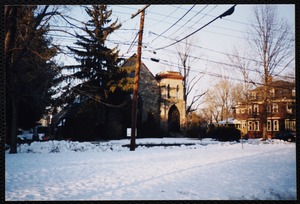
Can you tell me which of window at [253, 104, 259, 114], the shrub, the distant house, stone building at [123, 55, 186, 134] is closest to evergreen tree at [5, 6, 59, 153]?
the distant house

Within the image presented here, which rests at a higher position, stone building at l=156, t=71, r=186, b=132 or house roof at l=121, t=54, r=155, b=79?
house roof at l=121, t=54, r=155, b=79

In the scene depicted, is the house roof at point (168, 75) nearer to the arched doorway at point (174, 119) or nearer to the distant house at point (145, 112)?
the distant house at point (145, 112)

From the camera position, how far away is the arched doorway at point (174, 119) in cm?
2648

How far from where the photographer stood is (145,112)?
2466 cm

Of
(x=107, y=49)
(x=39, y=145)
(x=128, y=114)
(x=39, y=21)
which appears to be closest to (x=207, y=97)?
(x=128, y=114)

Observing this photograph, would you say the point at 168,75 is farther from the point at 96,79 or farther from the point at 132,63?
the point at 96,79

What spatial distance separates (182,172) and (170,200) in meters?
2.48

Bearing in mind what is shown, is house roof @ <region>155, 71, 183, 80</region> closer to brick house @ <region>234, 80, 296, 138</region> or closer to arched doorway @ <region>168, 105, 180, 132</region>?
arched doorway @ <region>168, 105, 180, 132</region>

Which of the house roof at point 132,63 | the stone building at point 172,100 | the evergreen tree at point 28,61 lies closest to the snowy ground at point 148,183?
the evergreen tree at point 28,61

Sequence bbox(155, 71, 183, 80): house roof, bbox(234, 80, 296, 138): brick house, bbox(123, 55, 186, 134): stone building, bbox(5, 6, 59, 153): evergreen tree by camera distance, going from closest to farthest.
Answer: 1. bbox(5, 6, 59, 153): evergreen tree
2. bbox(234, 80, 296, 138): brick house
3. bbox(123, 55, 186, 134): stone building
4. bbox(155, 71, 183, 80): house roof

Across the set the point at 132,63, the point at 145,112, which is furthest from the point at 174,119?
the point at 132,63

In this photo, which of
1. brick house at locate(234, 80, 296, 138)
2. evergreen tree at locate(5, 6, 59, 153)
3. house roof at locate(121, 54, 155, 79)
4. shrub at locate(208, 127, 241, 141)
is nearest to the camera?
evergreen tree at locate(5, 6, 59, 153)

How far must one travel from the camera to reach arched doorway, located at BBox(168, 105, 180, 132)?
2648cm

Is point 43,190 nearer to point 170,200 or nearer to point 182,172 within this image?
point 170,200
